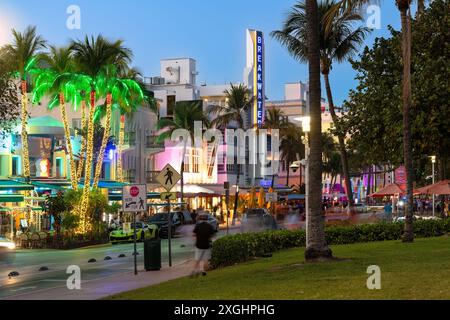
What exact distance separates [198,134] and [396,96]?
36.1 metres

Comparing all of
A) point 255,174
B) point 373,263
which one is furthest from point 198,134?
point 373,263

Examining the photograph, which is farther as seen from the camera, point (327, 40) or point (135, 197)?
point (327, 40)

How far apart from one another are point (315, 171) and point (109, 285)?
5865 mm

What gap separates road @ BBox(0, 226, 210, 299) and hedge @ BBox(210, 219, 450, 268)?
3.35 metres

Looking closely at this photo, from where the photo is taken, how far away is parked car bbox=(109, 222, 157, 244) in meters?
38.2

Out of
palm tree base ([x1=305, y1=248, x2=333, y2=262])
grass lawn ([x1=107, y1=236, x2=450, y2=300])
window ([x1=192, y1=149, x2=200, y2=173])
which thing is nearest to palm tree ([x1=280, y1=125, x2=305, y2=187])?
window ([x1=192, y1=149, x2=200, y2=173])

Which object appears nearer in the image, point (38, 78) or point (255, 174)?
point (38, 78)

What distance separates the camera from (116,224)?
146 ft

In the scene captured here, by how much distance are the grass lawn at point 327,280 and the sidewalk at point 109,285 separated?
3.30ft

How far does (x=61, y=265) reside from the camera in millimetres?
26422

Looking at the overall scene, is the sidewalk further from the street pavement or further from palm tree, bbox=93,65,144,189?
palm tree, bbox=93,65,144,189

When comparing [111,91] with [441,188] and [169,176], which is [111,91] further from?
[169,176]

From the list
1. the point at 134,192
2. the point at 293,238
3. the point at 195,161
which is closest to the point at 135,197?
the point at 134,192
